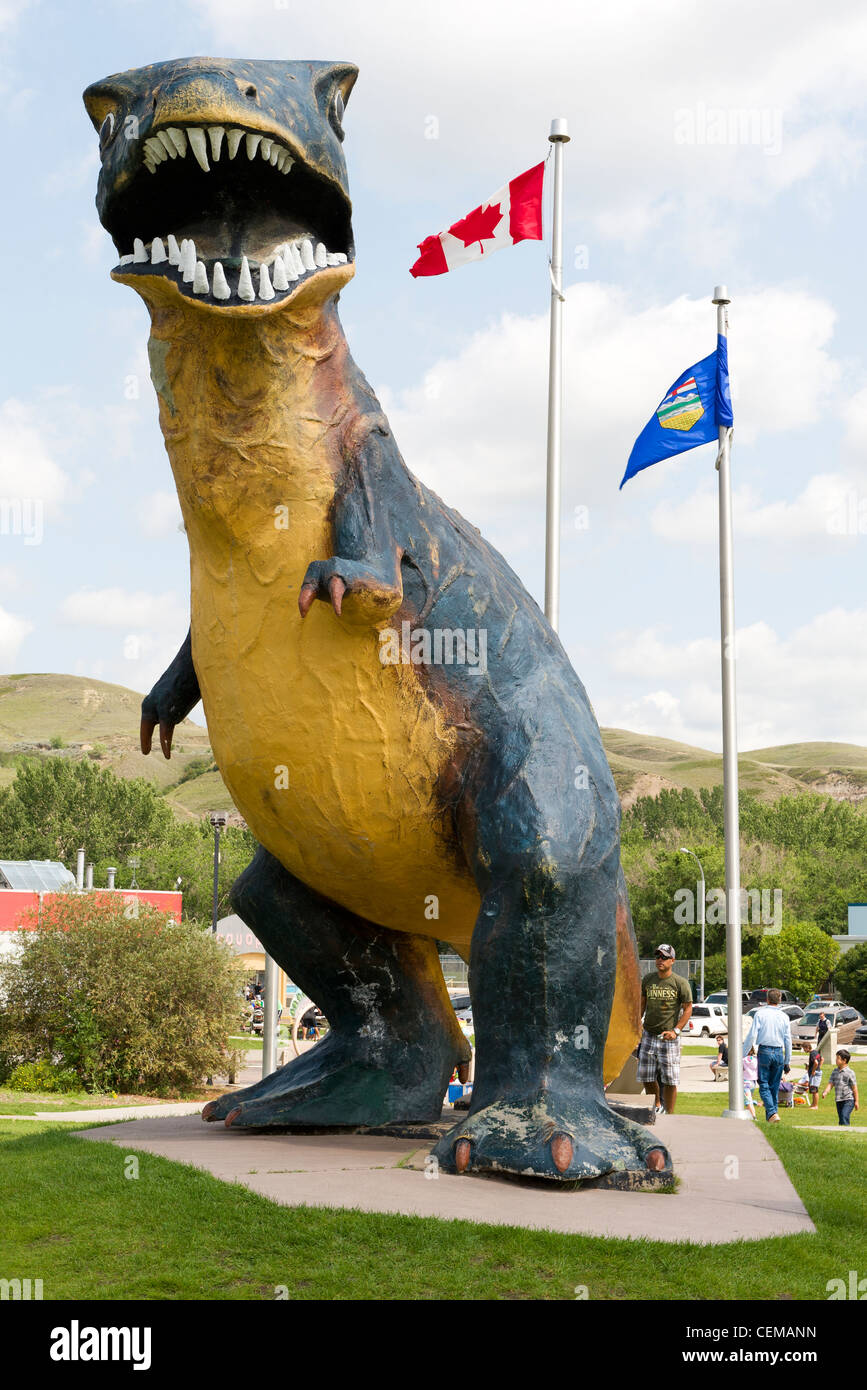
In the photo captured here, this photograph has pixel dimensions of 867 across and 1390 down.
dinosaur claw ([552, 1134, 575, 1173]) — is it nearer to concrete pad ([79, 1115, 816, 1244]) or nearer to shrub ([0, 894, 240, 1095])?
concrete pad ([79, 1115, 816, 1244])

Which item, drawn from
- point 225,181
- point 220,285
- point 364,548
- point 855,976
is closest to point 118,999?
point 364,548

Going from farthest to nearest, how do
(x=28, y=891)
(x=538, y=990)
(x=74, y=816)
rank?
1. (x=74, y=816)
2. (x=28, y=891)
3. (x=538, y=990)

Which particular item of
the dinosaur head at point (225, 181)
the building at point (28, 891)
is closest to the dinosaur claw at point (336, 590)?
the dinosaur head at point (225, 181)

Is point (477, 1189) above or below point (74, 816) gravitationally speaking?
below

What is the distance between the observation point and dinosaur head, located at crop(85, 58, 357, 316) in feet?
13.8

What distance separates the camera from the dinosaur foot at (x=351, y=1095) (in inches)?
232

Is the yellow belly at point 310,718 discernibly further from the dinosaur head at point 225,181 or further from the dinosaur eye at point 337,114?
the dinosaur eye at point 337,114

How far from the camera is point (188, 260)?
172 inches

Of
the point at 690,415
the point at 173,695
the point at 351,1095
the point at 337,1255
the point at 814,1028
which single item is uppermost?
the point at 690,415

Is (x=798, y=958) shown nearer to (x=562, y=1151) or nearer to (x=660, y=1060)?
(x=660, y=1060)

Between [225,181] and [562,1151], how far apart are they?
3473 mm
